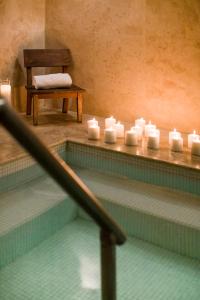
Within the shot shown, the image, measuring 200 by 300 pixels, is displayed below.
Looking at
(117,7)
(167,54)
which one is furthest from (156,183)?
(117,7)

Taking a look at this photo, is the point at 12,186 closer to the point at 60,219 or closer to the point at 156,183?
the point at 60,219

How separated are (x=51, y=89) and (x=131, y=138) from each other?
0.94m

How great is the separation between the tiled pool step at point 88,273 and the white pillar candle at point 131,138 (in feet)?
2.83

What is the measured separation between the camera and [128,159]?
10.3 ft

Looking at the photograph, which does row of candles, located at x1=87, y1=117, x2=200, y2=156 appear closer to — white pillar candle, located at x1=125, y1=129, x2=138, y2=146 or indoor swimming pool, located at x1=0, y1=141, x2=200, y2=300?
white pillar candle, located at x1=125, y1=129, x2=138, y2=146

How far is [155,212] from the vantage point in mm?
2670

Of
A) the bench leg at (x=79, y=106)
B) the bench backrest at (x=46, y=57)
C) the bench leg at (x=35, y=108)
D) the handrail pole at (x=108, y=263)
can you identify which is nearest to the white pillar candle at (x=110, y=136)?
the bench leg at (x=79, y=106)

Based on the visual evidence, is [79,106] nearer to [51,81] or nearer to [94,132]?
[51,81]

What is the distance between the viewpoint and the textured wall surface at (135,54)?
3627 millimetres

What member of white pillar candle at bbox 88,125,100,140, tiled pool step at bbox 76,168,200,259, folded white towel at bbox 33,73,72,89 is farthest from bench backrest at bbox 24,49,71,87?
tiled pool step at bbox 76,168,200,259

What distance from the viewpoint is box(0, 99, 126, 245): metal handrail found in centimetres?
69

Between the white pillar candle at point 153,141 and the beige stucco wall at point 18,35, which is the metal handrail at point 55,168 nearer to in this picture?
the white pillar candle at point 153,141

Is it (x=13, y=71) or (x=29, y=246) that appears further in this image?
(x=13, y=71)

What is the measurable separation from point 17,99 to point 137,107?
130cm
